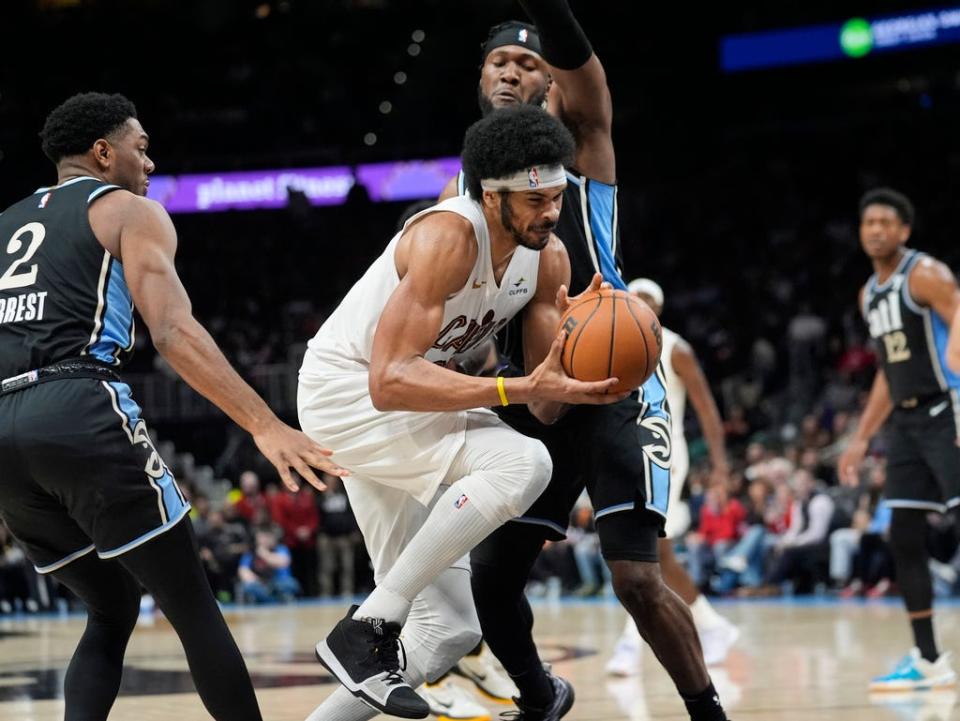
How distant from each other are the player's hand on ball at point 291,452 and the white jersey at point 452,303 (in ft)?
2.16

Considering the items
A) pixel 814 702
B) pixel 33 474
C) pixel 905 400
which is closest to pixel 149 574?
pixel 33 474

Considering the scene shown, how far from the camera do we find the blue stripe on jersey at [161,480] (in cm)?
374

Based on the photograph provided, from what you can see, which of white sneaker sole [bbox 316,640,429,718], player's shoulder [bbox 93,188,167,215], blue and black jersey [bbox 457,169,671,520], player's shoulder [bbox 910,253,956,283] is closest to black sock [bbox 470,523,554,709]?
blue and black jersey [bbox 457,169,671,520]

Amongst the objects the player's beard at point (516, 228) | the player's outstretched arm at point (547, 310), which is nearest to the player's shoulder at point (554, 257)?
the player's outstretched arm at point (547, 310)

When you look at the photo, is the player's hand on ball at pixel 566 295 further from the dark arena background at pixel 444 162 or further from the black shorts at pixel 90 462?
the dark arena background at pixel 444 162

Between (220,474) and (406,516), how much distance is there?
54.5 feet

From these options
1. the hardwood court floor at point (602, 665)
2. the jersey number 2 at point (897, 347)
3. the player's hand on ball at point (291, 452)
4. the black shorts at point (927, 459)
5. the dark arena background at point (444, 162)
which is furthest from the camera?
the dark arena background at point (444, 162)

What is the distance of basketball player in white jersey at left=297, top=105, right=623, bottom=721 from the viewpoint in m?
3.87

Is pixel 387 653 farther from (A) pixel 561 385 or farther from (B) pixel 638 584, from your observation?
(A) pixel 561 385

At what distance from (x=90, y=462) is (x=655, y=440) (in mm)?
1860

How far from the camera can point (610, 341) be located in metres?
3.75

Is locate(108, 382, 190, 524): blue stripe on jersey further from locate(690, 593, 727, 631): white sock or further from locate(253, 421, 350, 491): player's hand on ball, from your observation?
locate(690, 593, 727, 631): white sock

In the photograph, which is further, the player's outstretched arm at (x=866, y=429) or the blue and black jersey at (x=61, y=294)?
the player's outstretched arm at (x=866, y=429)

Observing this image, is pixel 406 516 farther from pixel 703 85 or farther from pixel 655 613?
pixel 703 85
